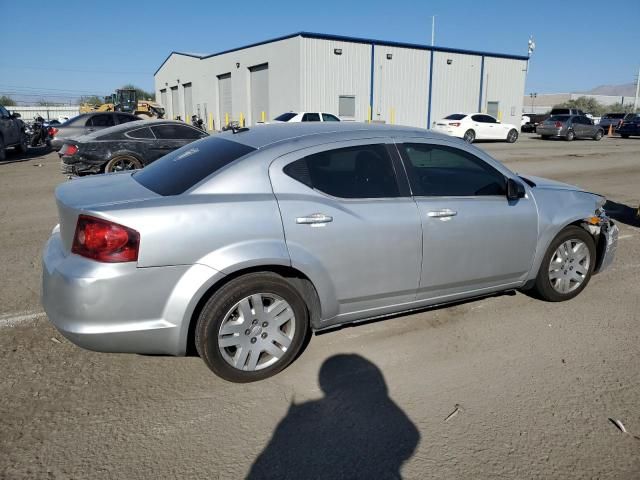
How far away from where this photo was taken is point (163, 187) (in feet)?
10.9

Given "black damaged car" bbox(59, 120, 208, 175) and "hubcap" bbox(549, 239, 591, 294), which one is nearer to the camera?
"hubcap" bbox(549, 239, 591, 294)

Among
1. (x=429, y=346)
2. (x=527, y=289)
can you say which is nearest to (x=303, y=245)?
(x=429, y=346)

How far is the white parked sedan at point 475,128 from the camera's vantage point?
1036 inches

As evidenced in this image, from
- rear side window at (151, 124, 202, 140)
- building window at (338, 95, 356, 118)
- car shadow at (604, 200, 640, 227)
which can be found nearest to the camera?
car shadow at (604, 200, 640, 227)

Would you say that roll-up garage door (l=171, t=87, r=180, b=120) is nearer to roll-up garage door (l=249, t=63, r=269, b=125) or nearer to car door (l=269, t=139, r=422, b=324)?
roll-up garage door (l=249, t=63, r=269, b=125)

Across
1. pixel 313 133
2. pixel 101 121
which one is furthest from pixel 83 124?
pixel 313 133

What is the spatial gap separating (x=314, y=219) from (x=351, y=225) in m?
0.27

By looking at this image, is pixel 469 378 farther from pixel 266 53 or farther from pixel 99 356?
pixel 266 53

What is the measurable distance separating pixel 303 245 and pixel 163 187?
3.30ft

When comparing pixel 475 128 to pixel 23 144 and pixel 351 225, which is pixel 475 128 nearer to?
pixel 23 144

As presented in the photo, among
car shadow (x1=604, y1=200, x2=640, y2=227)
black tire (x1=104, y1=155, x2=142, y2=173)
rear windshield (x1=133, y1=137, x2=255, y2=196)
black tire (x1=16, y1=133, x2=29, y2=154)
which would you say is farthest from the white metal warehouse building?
rear windshield (x1=133, y1=137, x2=255, y2=196)

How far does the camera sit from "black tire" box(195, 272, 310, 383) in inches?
119

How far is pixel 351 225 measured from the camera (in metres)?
3.36

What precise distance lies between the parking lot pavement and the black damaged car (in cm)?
599
